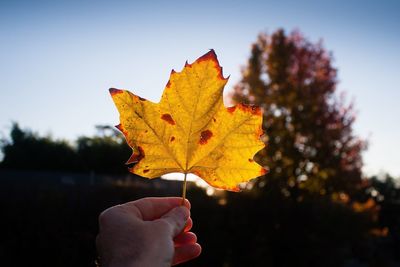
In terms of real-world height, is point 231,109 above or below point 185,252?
above

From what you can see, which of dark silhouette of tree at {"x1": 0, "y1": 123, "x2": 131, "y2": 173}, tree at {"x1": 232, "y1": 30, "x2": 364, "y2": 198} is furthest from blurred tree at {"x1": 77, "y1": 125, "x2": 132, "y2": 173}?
tree at {"x1": 232, "y1": 30, "x2": 364, "y2": 198}

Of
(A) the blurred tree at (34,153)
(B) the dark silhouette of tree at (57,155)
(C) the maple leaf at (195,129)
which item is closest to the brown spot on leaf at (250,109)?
(C) the maple leaf at (195,129)

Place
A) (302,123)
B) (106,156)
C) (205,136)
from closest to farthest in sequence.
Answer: (205,136)
(302,123)
(106,156)

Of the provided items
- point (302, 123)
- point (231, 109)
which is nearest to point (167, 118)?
point (231, 109)

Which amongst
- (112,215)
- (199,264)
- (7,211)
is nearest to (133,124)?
(112,215)

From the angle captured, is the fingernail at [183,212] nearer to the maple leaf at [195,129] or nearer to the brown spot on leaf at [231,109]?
the maple leaf at [195,129]

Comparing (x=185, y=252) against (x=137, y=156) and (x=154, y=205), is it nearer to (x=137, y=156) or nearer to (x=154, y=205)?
(x=154, y=205)
